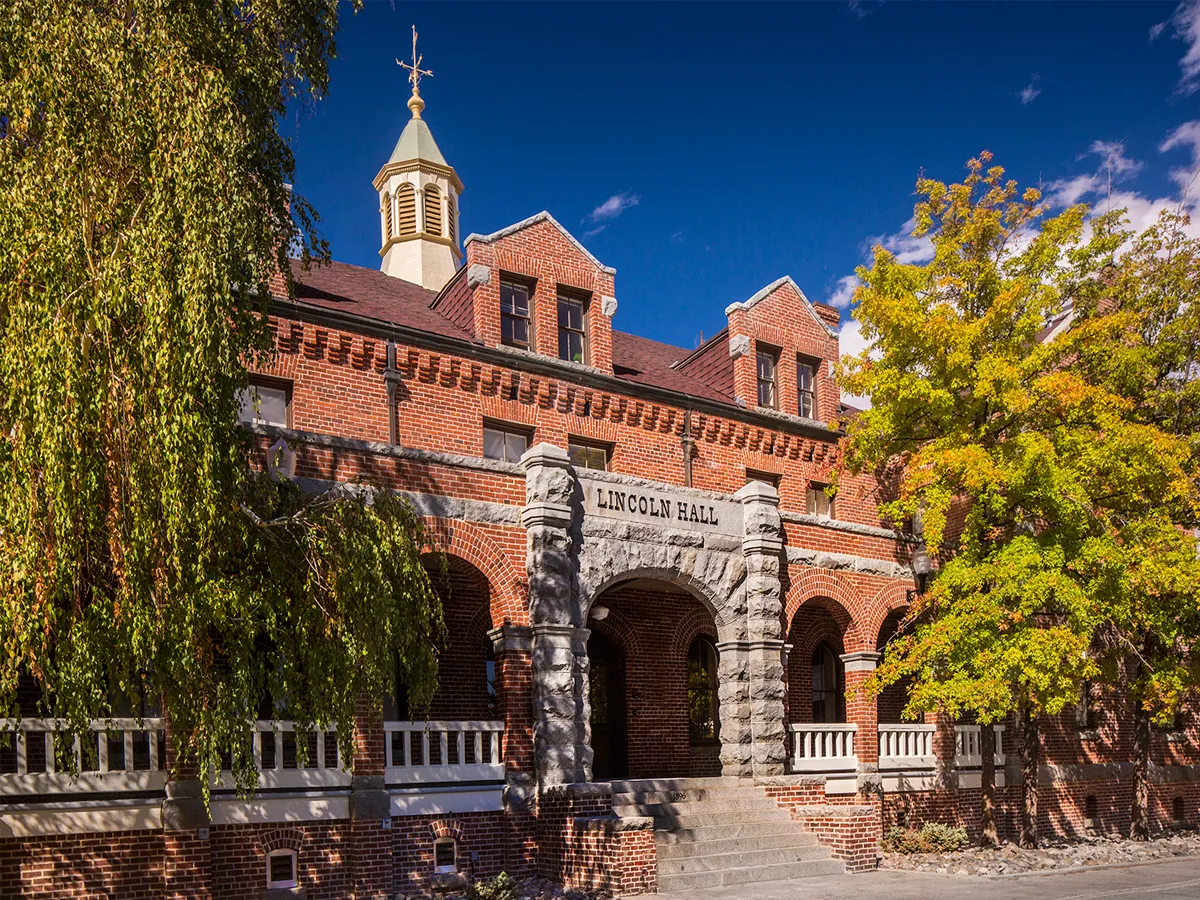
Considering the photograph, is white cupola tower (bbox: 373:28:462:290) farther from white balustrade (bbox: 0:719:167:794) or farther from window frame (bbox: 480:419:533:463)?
white balustrade (bbox: 0:719:167:794)

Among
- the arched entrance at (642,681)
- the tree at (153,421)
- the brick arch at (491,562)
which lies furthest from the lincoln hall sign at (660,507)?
the tree at (153,421)

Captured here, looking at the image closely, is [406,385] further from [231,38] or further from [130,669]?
[130,669]

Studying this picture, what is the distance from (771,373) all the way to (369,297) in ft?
29.7

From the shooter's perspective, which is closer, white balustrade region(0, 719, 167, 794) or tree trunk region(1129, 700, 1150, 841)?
white balustrade region(0, 719, 167, 794)

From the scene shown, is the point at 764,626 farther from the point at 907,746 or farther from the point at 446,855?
the point at 446,855

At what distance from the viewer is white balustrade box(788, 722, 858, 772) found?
17.4 m

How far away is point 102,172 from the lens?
9.14 meters

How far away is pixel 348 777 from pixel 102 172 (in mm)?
7528

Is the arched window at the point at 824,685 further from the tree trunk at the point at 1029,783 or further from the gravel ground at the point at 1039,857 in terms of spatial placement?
the gravel ground at the point at 1039,857

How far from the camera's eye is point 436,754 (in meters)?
14.0

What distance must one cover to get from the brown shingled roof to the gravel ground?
37.8 feet

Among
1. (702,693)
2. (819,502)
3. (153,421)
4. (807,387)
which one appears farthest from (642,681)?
(153,421)

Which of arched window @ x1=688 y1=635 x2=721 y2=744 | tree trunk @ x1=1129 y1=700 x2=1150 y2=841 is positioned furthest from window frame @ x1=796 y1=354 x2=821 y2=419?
tree trunk @ x1=1129 y1=700 x2=1150 y2=841

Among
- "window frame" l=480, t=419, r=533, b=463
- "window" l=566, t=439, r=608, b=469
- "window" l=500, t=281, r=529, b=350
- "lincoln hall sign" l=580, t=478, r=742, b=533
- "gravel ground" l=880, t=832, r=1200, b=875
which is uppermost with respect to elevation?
"window" l=500, t=281, r=529, b=350
